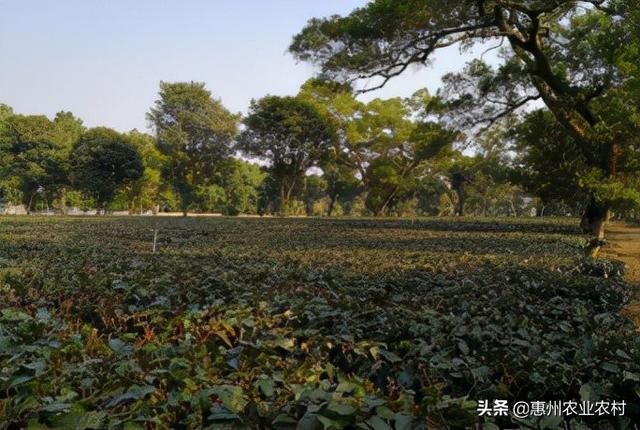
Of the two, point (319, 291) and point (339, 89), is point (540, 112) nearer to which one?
point (339, 89)

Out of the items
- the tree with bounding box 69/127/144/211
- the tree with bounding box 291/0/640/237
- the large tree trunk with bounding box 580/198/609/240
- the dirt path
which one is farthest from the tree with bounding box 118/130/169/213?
the dirt path

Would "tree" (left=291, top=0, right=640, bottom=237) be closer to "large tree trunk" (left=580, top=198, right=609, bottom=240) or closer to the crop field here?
"large tree trunk" (left=580, top=198, right=609, bottom=240)

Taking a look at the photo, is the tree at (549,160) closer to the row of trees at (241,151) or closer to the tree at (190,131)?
the row of trees at (241,151)

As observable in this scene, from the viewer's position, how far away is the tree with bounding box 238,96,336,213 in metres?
41.4

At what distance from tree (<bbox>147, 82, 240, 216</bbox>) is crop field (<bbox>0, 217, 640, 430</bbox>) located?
1781 inches

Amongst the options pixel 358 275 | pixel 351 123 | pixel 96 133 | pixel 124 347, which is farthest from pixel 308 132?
pixel 124 347

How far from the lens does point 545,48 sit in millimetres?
19969

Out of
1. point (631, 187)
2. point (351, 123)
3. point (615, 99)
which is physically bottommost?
point (631, 187)

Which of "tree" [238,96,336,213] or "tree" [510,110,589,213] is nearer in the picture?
"tree" [510,110,589,213]

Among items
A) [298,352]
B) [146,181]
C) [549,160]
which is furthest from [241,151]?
[298,352]

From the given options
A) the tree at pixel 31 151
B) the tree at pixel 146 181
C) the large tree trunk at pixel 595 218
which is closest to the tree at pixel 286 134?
the tree at pixel 146 181

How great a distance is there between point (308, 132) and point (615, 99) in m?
27.3

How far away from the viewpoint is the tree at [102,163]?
146 ft

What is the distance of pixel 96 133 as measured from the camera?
153 feet
